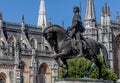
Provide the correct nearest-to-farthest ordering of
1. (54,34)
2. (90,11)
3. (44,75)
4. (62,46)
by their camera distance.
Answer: (62,46) → (54,34) → (44,75) → (90,11)

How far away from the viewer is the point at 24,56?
6469 centimetres

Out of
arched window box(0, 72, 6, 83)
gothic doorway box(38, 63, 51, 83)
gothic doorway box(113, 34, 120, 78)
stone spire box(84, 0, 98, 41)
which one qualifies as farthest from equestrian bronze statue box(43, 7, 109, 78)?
gothic doorway box(113, 34, 120, 78)

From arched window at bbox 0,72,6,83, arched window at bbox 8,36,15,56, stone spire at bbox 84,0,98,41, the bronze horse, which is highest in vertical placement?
stone spire at bbox 84,0,98,41

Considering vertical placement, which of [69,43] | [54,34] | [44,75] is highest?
[54,34]

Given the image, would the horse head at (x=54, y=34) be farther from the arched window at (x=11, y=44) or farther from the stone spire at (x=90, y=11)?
the stone spire at (x=90, y=11)

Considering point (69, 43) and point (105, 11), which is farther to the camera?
point (105, 11)

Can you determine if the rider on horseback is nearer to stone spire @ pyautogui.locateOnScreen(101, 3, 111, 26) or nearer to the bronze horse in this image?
the bronze horse

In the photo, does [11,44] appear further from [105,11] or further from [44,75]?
[105,11]

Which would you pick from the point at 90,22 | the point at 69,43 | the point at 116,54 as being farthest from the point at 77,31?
the point at 116,54

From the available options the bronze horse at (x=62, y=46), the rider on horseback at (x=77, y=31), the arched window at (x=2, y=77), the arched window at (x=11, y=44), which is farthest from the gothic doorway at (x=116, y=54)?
the rider on horseback at (x=77, y=31)

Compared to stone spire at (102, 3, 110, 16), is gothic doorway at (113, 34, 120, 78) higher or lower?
lower

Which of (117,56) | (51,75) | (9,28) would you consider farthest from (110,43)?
(9,28)

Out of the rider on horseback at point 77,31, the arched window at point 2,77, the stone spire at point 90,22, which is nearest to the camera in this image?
the rider on horseback at point 77,31

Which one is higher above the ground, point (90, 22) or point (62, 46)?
point (90, 22)
